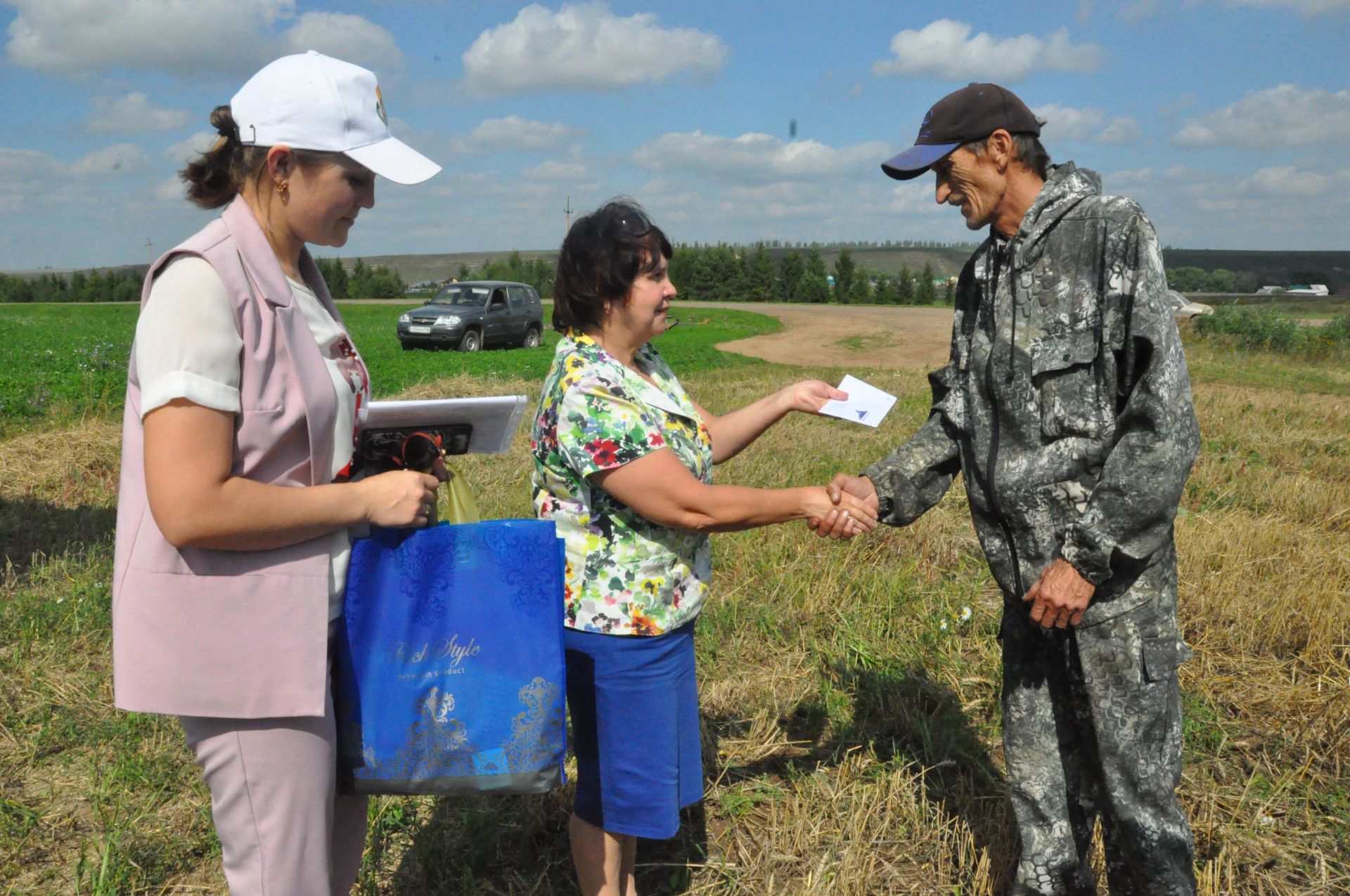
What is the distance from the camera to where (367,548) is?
6.01ft

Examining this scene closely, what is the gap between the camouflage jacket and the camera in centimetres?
219

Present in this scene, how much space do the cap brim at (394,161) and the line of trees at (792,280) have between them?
50696mm

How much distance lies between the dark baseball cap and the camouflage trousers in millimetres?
1191

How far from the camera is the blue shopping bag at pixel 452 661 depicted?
6.08 feet

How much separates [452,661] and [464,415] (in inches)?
21.6

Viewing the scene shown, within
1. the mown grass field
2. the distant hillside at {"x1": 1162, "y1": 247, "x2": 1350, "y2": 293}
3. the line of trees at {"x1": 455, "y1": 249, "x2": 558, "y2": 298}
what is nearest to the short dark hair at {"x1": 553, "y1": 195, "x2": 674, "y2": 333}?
the mown grass field

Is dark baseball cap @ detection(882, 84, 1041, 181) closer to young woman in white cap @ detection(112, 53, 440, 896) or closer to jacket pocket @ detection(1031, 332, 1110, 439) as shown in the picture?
jacket pocket @ detection(1031, 332, 1110, 439)

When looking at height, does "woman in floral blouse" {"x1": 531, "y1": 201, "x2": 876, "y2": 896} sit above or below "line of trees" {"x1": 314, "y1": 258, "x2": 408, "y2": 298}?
below

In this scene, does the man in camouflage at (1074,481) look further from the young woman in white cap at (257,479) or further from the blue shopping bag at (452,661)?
the young woman in white cap at (257,479)

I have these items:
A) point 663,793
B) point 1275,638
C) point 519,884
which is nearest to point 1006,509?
point 663,793

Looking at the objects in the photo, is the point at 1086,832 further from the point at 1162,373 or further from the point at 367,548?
the point at 367,548

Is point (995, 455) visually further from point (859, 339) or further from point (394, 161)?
point (859, 339)

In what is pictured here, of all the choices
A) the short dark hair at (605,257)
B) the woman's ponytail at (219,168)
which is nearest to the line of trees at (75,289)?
the short dark hair at (605,257)

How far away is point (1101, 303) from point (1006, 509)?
1.79ft
